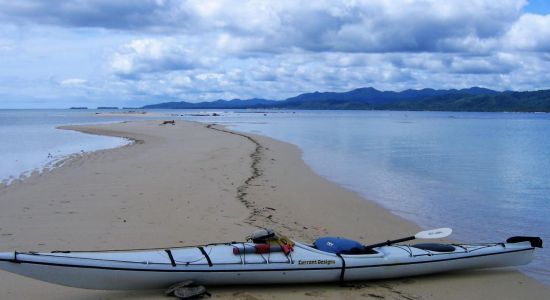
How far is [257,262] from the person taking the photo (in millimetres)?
6605

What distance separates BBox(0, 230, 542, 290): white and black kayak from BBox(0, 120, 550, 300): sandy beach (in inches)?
7.6

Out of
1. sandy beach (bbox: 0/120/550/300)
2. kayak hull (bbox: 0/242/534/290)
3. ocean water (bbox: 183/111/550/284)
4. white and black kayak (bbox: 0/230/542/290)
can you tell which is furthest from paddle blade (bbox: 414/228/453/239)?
ocean water (bbox: 183/111/550/284)

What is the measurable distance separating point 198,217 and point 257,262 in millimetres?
4035

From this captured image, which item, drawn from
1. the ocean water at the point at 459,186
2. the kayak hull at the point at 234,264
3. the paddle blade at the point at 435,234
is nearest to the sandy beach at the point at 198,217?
the kayak hull at the point at 234,264

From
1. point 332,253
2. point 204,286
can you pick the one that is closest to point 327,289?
point 332,253

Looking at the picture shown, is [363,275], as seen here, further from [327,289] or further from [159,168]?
[159,168]

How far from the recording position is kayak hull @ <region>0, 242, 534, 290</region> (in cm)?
575

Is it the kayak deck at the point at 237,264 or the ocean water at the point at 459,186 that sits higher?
the kayak deck at the point at 237,264

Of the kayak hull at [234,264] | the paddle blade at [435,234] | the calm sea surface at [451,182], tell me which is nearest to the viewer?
the kayak hull at [234,264]

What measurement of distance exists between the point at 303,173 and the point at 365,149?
11.6m

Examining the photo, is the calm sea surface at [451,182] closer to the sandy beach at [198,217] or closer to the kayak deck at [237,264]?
the sandy beach at [198,217]

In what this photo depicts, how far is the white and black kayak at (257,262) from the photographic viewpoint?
5781 millimetres

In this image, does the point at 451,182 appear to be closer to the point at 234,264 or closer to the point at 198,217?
the point at 198,217

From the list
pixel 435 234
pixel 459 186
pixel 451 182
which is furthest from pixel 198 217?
pixel 451 182
